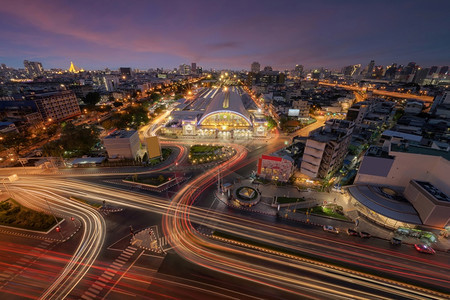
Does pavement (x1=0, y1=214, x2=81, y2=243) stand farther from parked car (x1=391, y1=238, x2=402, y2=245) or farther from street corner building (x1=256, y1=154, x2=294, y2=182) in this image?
parked car (x1=391, y1=238, x2=402, y2=245)

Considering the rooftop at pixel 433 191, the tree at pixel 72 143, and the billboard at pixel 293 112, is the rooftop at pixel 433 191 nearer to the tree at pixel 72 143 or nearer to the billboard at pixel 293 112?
the billboard at pixel 293 112

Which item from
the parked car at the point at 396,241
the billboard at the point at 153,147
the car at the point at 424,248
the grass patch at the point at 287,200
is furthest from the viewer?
the billboard at the point at 153,147

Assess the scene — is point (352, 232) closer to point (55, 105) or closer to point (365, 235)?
point (365, 235)

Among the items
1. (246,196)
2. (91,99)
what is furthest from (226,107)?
(91,99)

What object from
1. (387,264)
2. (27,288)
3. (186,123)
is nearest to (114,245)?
(27,288)

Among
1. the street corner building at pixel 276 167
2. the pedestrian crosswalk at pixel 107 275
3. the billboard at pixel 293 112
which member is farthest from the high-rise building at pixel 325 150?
the billboard at pixel 293 112
